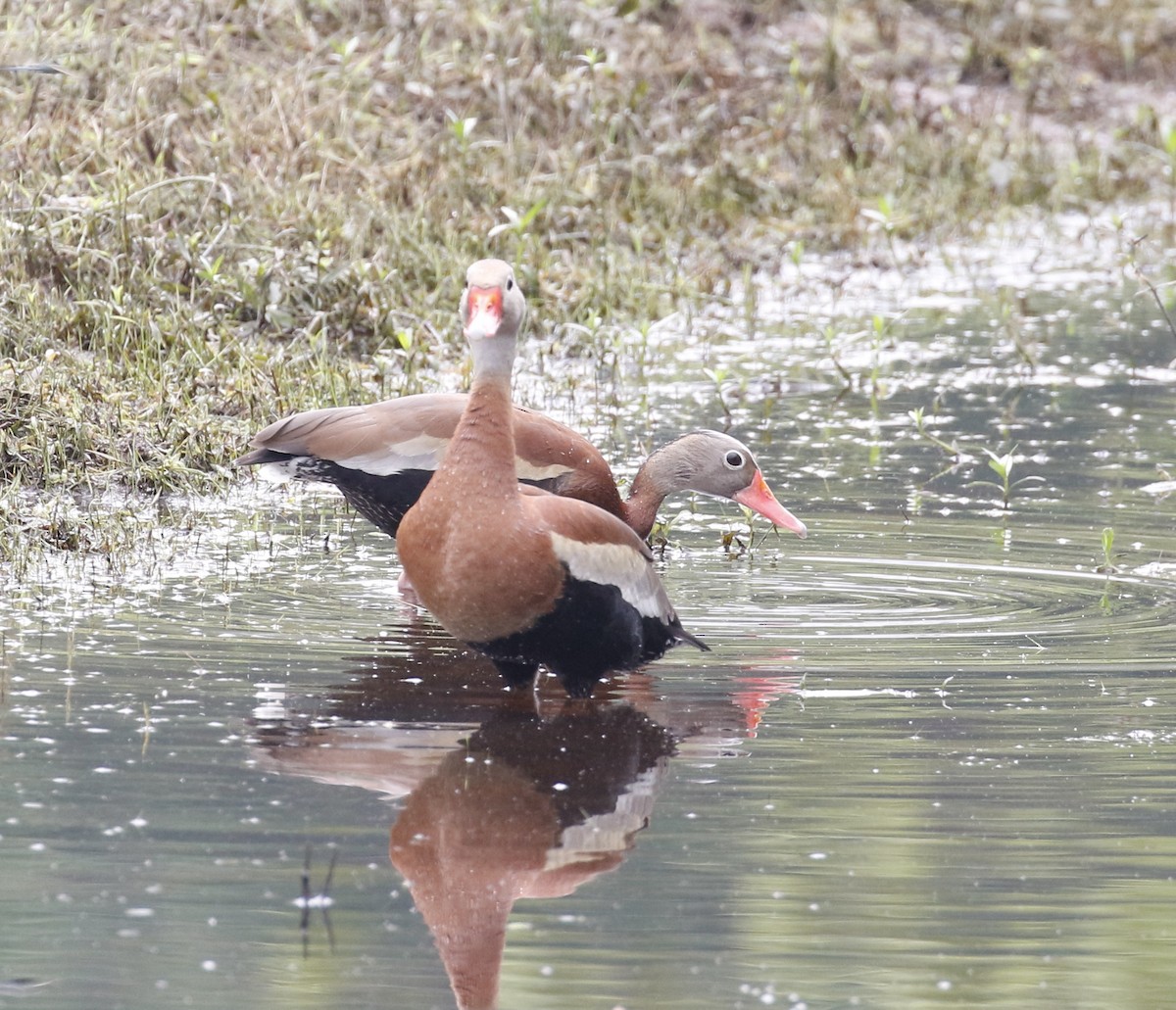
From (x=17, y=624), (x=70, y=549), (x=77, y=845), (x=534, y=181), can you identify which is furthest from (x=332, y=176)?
(x=77, y=845)

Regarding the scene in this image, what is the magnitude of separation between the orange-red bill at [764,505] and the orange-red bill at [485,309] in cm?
205

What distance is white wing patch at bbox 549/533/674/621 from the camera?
562 cm

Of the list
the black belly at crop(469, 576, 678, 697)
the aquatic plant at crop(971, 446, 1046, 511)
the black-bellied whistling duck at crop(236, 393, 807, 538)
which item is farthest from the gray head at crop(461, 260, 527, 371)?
the aquatic plant at crop(971, 446, 1046, 511)

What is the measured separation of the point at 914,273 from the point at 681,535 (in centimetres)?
603

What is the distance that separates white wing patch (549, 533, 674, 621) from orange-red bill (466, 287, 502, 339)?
60 cm

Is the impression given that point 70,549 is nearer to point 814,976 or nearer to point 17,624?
point 17,624

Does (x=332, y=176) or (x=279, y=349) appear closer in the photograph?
(x=279, y=349)

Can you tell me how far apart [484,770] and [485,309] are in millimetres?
1299

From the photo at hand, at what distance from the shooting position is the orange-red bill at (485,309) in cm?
565

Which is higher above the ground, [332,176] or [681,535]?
[332,176]

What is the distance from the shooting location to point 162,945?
404cm

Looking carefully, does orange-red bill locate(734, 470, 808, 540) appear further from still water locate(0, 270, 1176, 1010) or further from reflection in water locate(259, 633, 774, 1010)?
reflection in water locate(259, 633, 774, 1010)

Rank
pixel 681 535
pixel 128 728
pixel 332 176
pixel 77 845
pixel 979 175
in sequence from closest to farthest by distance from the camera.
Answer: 1. pixel 77 845
2. pixel 128 728
3. pixel 681 535
4. pixel 332 176
5. pixel 979 175

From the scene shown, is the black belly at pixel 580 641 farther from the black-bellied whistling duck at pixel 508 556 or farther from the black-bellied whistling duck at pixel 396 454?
the black-bellied whistling duck at pixel 396 454
